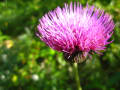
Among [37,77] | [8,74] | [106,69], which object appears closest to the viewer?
[37,77]

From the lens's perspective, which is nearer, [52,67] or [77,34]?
[77,34]

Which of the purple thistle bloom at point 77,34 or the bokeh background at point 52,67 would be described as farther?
the bokeh background at point 52,67

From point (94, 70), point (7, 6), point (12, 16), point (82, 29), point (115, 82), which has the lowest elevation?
point (115, 82)

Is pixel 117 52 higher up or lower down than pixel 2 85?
higher up

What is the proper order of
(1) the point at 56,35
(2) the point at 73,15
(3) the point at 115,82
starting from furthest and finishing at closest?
(3) the point at 115,82, (2) the point at 73,15, (1) the point at 56,35

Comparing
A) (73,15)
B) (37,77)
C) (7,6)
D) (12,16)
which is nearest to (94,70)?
(37,77)

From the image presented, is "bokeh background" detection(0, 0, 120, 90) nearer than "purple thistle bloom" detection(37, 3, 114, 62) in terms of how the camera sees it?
No

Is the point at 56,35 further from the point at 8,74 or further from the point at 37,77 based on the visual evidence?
the point at 8,74

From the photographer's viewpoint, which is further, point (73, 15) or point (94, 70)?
point (94, 70)
